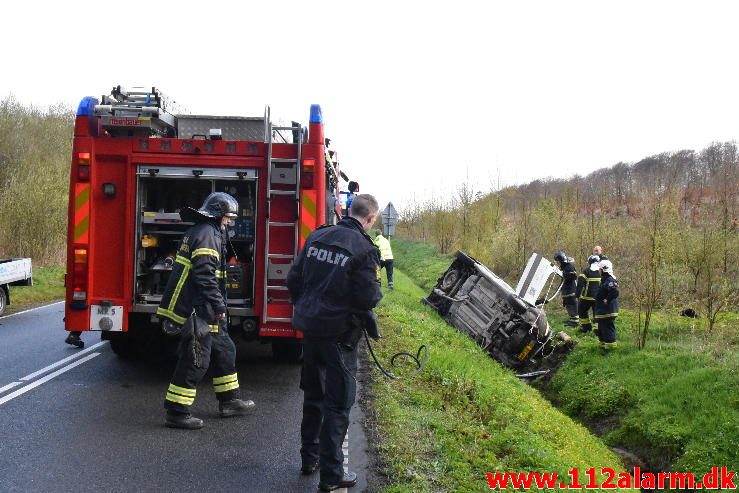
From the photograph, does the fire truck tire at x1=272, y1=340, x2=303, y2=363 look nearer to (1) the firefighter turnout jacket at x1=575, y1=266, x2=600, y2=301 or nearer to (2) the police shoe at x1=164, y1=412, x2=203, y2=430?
(2) the police shoe at x1=164, y1=412, x2=203, y2=430

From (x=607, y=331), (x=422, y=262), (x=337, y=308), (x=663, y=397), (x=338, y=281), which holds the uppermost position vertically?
(x=338, y=281)

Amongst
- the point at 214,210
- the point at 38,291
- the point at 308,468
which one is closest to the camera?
the point at 308,468

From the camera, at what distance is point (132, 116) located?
691 centimetres

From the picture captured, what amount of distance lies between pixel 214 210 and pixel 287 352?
289cm

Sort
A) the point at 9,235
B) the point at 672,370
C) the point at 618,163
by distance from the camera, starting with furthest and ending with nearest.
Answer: the point at 618,163
the point at 9,235
the point at 672,370

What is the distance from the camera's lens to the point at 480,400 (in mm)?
6961

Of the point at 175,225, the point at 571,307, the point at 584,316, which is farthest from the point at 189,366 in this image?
the point at 571,307

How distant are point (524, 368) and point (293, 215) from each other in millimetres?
7157

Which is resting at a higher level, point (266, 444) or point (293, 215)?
point (293, 215)

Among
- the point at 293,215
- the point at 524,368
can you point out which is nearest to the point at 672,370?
the point at 524,368

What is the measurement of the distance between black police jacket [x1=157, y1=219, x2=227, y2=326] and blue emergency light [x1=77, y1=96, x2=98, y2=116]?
2.21 meters

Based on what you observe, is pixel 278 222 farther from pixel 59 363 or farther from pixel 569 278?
pixel 569 278

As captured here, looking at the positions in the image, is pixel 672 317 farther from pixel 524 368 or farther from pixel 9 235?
pixel 9 235

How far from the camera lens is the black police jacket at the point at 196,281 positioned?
547cm
